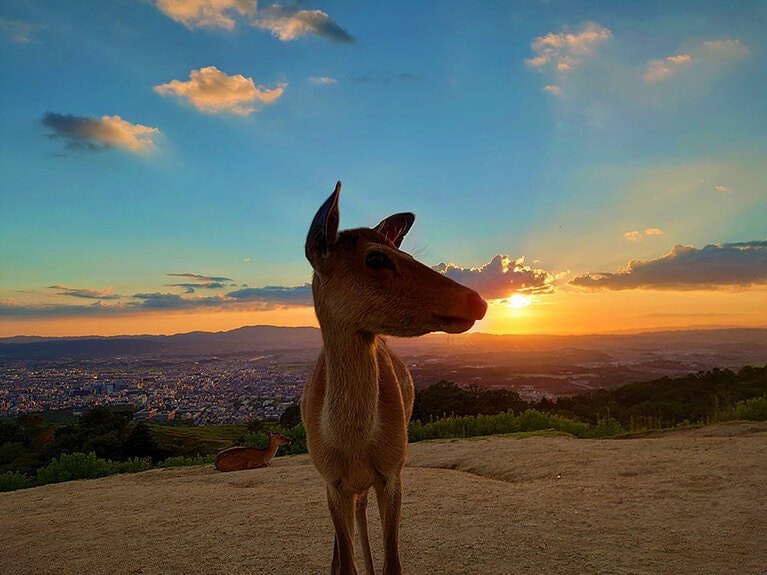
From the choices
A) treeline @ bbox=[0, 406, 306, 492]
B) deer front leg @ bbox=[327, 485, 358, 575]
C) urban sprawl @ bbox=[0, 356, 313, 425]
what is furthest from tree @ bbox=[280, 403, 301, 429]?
deer front leg @ bbox=[327, 485, 358, 575]

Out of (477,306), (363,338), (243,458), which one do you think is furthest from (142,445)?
(477,306)

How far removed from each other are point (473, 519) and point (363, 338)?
504cm

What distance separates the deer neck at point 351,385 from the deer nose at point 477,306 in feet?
3.19

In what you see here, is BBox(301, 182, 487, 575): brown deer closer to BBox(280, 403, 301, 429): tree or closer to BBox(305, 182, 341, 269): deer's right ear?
BBox(305, 182, 341, 269): deer's right ear

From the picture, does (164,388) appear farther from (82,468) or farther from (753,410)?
(753,410)

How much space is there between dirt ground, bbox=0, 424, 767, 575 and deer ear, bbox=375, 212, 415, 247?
4074 mm

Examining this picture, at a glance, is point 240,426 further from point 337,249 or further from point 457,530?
point 337,249

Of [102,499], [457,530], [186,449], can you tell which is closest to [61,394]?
[186,449]

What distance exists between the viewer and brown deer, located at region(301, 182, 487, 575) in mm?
4027

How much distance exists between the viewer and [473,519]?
7.95 meters

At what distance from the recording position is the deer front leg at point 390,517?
194 inches

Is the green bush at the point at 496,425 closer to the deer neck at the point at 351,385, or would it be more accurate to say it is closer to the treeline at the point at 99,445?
the treeline at the point at 99,445

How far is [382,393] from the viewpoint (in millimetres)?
5070

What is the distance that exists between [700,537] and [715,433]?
9.38m
